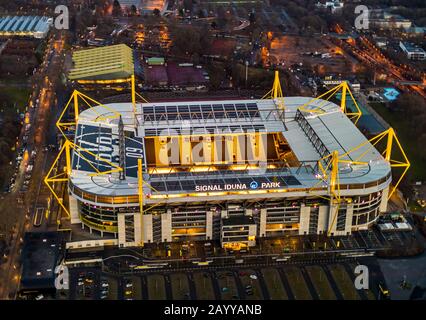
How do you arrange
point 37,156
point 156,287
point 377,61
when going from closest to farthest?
point 156,287 → point 37,156 → point 377,61

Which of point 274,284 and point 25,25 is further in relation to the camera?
point 25,25

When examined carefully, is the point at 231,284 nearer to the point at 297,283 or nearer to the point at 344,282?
the point at 297,283

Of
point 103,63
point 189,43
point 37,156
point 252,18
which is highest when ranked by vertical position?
point 37,156

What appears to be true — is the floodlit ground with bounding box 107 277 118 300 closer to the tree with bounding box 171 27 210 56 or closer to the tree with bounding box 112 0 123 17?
the tree with bounding box 171 27 210 56

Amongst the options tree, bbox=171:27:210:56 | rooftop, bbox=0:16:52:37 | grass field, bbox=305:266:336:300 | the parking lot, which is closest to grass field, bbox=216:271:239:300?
the parking lot

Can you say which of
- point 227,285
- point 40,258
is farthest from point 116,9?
point 227,285

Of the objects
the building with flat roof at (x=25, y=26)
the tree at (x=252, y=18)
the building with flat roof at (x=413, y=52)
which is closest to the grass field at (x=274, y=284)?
the building with flat roof at (x=413, y=52)

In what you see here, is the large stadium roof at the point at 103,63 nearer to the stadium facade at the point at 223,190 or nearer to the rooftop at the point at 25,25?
the rooftop at the point at 25,25
